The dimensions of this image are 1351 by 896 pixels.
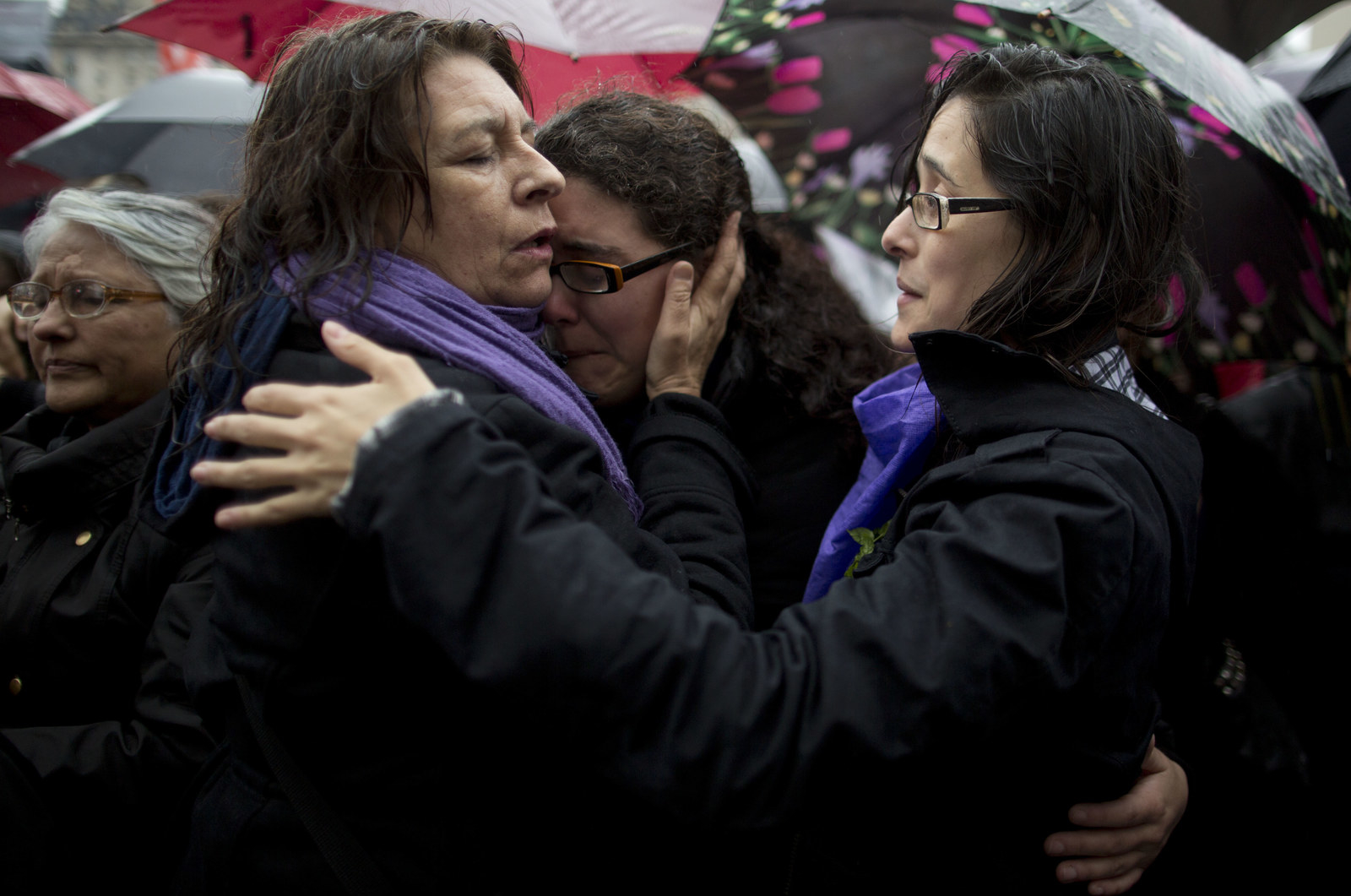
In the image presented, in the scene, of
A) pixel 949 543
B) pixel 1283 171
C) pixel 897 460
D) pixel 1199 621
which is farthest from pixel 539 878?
pixel 1283 171

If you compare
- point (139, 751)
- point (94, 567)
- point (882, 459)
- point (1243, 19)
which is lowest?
point (139, 751)

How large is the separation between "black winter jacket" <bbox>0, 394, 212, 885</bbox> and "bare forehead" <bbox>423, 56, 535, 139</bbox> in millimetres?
1019

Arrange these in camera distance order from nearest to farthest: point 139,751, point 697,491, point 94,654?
point 697,491, point 139,751, point 94,654

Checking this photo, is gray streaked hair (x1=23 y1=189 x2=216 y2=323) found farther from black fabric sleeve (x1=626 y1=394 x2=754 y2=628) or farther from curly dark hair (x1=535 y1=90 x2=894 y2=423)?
black fabric sleeve (x1=626 y1=394 x2=754 y2=628)

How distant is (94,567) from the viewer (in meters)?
2.19

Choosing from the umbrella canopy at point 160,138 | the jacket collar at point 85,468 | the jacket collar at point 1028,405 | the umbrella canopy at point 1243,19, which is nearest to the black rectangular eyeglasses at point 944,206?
the jacket collar at point 1028,405

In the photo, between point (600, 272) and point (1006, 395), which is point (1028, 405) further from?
point (600, 272)

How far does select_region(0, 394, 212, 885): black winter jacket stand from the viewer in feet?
6.24

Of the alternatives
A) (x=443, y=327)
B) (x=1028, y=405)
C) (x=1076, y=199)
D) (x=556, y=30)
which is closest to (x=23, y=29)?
(x=556, y=30)

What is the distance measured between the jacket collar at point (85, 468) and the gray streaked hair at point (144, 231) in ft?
1.27

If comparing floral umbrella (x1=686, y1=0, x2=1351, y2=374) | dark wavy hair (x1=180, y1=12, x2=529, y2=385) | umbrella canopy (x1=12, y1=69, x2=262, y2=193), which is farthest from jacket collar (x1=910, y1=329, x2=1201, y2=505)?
umbrella canopy (x1=12, y1=69, x2=262, y2=193)

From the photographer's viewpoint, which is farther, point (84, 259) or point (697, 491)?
point (84, 259)

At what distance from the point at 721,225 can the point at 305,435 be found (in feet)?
4.79

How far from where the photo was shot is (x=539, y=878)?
1513 millimetres
